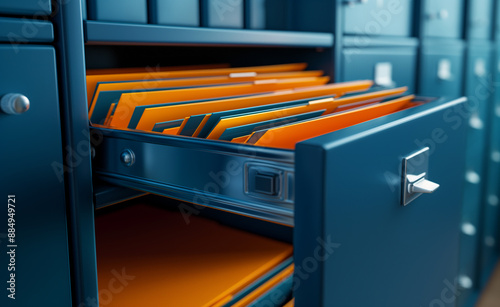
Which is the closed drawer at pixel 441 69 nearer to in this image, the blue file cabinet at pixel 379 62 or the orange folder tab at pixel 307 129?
the blue file cabinet at pixel 379 62

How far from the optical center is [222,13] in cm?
64

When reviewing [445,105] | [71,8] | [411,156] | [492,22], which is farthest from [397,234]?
[492,22]

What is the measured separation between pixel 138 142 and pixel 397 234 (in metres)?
0.26

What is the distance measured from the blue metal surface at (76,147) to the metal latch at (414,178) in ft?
0.99

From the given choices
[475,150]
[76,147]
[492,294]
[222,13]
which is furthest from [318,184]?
[492,294]

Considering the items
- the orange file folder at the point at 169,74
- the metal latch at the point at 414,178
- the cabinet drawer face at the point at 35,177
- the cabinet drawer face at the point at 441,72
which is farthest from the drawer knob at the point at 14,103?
the cabinet drawer face at the point at 441,72

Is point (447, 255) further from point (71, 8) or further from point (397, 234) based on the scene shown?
point (71, 8)

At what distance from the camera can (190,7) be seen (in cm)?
59

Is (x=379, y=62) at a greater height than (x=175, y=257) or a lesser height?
greater

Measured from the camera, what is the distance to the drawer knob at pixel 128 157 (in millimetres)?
449

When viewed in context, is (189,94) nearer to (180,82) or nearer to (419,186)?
(180,82)

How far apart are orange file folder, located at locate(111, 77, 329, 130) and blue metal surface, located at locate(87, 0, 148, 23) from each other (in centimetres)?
9

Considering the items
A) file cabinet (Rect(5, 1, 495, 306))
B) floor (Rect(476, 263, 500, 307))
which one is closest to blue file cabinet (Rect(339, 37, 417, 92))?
file cabinet (Rect(5, 1, 495, 306))

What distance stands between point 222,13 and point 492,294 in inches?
62.7
